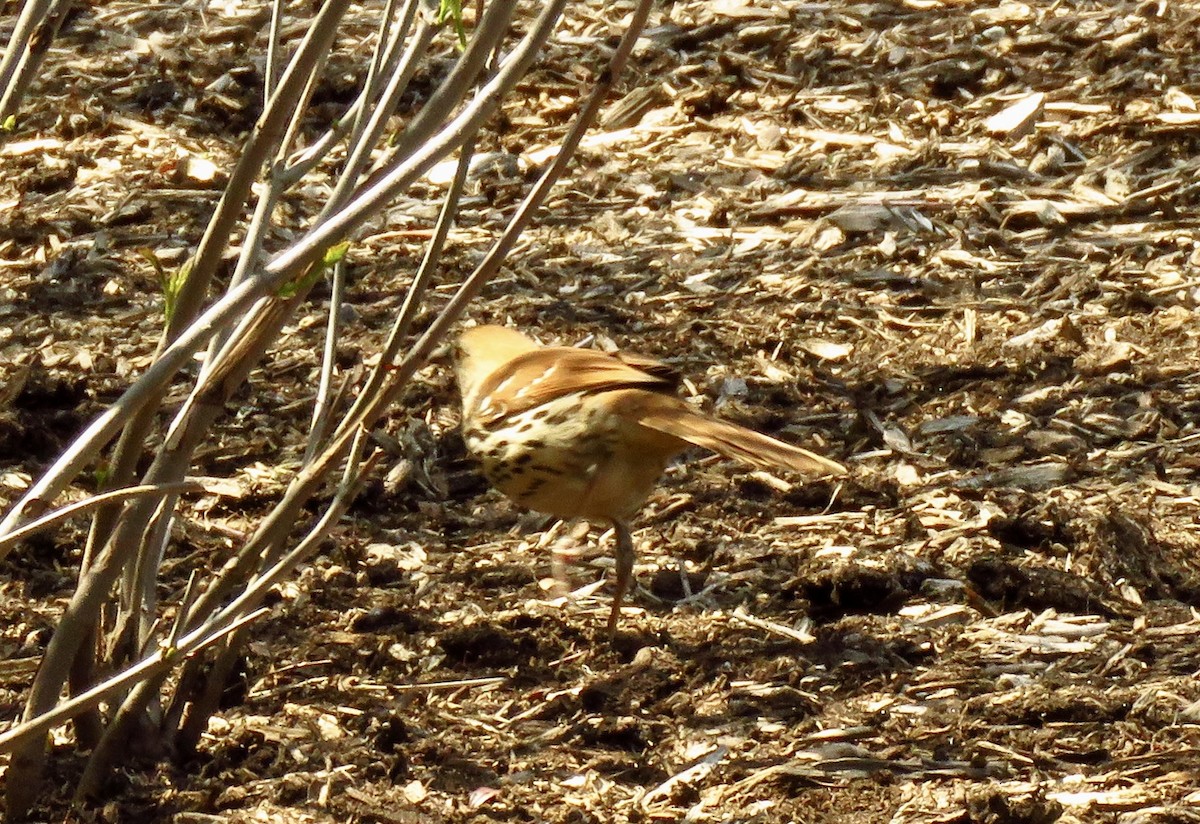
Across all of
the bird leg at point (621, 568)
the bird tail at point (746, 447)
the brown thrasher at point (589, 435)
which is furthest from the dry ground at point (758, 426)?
the bird tail at point (746, 447)

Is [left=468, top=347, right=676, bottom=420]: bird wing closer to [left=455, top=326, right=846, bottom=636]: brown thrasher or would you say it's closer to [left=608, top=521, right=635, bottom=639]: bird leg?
[left=455, top=326, right=846, bottom=636]: brown thrasher

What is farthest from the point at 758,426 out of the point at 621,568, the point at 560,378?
the point at 621,568

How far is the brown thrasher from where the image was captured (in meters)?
4.96

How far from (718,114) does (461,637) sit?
3757 millimetres

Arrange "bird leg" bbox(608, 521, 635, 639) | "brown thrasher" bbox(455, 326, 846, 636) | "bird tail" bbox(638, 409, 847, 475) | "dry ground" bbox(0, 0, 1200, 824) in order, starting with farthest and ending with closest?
"brown thrasher" bbox(455, 326, 846, 636), "bird leg" bbox(608, 521, 635, 639), "bird tail" bbox(638, 409, 847, 475), "dry ground" bbox(0, 0, 1200, 824)

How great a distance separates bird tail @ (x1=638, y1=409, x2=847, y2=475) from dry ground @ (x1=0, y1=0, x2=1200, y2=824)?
40cm

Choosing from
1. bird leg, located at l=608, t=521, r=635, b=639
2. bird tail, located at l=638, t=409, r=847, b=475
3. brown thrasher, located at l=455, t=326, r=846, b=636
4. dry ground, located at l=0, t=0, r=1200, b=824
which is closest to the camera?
dry ground, located at l=0, t=0, r=1200, b=824

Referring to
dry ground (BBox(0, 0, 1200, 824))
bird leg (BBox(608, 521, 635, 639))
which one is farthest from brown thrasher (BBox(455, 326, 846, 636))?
dry ground (BBox(0, 0, 1200, 824))

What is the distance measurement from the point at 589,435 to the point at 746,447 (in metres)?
0.57

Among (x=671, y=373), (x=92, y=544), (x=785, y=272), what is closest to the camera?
(x=92, y=544)

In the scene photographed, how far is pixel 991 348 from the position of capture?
6074 mm

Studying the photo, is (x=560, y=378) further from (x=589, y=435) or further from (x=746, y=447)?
(x=746, y=447)

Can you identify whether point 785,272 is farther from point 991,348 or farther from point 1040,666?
point 1040,666

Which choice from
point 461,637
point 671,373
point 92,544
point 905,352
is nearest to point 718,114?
point 905,352
